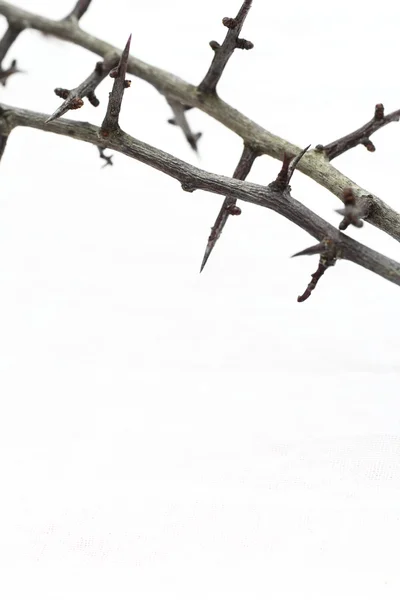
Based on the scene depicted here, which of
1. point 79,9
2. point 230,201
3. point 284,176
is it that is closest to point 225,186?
point 284,176

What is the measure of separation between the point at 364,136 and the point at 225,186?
0.67 feet

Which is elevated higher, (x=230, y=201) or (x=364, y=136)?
(x=364, y=136)

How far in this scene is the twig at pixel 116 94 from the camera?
2.82ft

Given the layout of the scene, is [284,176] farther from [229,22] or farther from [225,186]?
[229,22]

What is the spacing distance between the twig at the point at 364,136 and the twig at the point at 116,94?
27cm

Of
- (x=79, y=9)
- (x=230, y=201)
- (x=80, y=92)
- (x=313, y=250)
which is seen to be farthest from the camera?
(x=79, y=9)

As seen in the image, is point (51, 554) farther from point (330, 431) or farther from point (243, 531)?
point (330, 431)

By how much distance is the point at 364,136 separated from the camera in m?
1.03

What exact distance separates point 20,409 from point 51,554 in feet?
1.11

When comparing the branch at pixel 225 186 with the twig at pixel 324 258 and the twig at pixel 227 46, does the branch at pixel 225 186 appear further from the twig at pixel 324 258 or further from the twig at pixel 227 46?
the twig at pixel 227 46

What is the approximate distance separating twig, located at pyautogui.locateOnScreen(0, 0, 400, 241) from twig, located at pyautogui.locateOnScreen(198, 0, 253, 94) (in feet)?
0.08

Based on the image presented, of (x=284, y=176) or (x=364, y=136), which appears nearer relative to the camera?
(x=284, y=176)

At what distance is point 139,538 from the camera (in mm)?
1248

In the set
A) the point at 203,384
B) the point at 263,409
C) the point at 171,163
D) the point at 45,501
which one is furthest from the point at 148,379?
the point at 171,163
